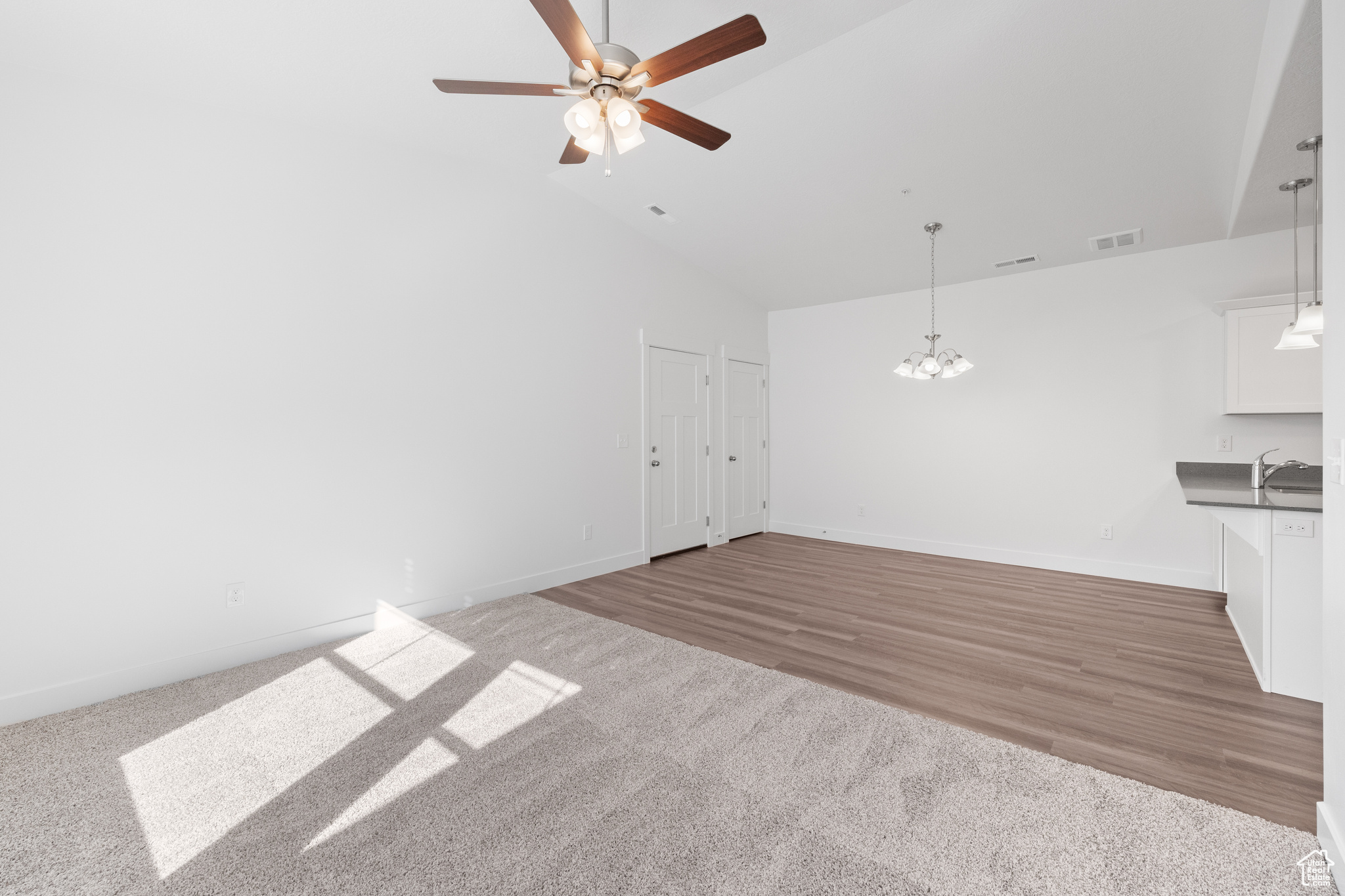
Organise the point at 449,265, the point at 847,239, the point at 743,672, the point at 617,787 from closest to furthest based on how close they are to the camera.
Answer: the point at 617,787 < the point at 743,672 < the point at 449,265 < the point at 847,239

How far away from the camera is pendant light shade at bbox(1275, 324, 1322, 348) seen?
277cm

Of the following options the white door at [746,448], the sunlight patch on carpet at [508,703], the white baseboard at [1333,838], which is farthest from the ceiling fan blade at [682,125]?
the white door at [746,448]

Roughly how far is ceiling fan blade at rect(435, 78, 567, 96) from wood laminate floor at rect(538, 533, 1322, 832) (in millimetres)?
2767

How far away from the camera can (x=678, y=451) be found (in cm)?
555

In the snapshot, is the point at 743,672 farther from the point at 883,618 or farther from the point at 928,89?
the point at 928,89

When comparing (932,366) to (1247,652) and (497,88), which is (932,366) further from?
(497,88)

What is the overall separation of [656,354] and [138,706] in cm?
406

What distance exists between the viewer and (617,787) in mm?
1964

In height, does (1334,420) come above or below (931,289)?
below

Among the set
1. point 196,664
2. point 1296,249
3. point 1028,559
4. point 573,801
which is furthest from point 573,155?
point 1028,559

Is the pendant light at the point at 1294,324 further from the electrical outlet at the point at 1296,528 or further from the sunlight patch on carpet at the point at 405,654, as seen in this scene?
the sunlight patch on carpet at the point at 405,654

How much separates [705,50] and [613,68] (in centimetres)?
34

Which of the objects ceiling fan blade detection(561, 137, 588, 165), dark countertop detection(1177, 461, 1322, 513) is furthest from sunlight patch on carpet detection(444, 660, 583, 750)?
dark countertop detection(1177, 461, 1322, 513)

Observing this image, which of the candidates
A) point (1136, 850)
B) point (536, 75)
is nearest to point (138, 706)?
point (536, 75)
